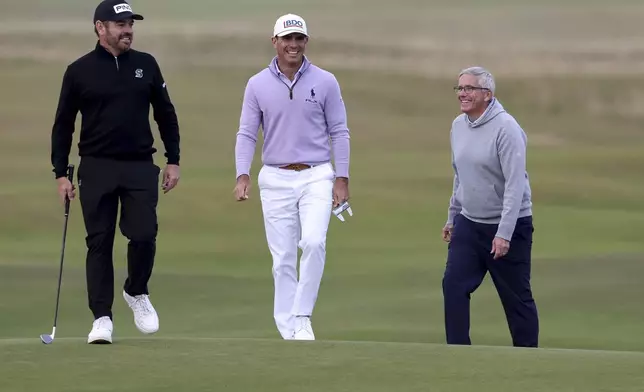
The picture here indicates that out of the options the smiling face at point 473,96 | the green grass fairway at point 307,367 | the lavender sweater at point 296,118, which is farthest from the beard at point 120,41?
the smiling face at point 473,96

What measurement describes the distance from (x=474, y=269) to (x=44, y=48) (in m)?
11.6

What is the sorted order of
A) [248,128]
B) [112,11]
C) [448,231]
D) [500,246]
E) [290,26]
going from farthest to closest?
[248,128] → [448,231] → [290,26] → [500,246] → [112,11]

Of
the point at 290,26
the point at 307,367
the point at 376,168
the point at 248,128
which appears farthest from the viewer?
the point at 376,168

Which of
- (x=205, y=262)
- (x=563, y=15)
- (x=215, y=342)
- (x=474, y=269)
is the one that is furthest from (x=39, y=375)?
(x=563, y=15)

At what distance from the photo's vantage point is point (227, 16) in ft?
62.8

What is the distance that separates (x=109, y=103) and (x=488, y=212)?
1911 millimetres

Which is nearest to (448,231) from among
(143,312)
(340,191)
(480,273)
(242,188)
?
(480,273)

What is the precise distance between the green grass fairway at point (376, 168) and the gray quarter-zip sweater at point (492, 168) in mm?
3618

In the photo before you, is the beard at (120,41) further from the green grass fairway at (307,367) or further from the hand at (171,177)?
the green grass fairway at (307,367)

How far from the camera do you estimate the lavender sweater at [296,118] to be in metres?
8.58

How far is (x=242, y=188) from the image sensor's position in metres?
8.52

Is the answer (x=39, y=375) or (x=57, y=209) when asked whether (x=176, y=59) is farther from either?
(x=39, y=375)

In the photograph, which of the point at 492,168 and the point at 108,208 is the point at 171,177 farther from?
the point at 492,168

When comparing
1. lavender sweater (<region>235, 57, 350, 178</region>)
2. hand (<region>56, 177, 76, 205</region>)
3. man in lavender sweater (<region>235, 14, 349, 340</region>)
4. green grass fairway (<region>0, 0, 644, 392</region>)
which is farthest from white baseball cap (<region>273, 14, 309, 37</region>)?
green grass fairway (<region>0, 0, 644, 392</region>)
